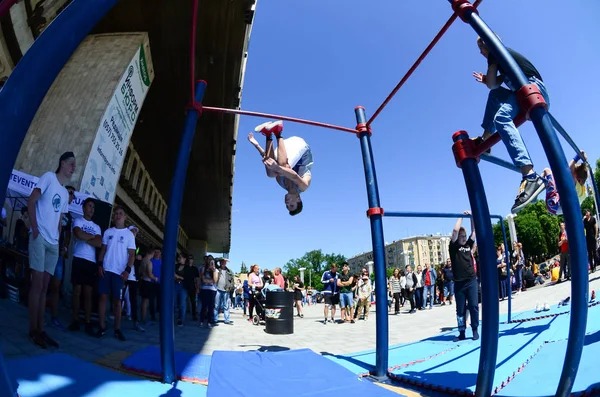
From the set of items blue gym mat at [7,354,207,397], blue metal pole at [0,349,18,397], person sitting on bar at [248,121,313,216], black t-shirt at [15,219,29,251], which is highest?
person sitting on bar at [248,121,313,216]

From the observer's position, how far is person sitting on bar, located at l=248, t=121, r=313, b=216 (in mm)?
3434

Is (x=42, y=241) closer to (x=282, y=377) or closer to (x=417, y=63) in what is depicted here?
(x=282, y=377)

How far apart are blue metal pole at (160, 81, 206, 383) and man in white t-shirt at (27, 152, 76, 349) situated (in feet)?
4.15

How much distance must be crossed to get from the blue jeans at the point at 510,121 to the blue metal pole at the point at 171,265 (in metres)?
2.46

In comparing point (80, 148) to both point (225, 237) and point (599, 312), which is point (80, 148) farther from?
point (225, 237)

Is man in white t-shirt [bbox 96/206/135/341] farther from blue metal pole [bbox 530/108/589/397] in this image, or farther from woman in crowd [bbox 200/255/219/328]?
blue metal pole [bbox 530/108/589/397]

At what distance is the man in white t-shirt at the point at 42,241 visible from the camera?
303cm

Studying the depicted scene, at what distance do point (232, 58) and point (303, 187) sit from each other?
26.8ft

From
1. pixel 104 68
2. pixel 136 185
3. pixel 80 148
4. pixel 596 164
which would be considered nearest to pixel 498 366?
pixel 80 148

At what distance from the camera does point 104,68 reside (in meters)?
7.16

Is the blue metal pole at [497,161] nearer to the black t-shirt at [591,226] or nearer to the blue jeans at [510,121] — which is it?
the blue jeans at [510,121]

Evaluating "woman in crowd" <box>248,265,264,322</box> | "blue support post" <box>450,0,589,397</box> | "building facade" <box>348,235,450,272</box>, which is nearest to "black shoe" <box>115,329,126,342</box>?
"blue support post" <box>450,0,589,397</box>

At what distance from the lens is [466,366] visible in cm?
284

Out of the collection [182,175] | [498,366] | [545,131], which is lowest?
[498,366]
